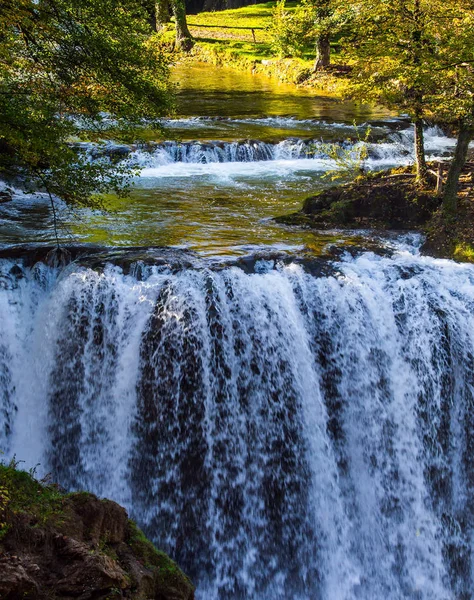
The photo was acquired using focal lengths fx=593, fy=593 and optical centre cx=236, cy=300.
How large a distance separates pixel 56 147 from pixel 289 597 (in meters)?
6.50

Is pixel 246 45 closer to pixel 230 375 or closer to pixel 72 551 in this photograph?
pixel 230 375

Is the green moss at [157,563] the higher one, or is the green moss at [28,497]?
the green moss at [28,497]

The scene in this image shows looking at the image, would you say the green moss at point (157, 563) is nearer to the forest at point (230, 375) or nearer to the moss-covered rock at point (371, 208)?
the forest at point (230, 375)

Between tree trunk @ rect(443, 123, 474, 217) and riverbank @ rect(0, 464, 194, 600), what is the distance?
28.2 ft

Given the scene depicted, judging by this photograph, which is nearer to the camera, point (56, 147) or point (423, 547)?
point (56, 147)

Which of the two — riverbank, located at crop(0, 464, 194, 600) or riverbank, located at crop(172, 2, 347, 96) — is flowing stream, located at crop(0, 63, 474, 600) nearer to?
riverbank, located at crop(0, 464, 194, 600)

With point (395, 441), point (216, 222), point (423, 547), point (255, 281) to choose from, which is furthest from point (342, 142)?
point (423, 547)

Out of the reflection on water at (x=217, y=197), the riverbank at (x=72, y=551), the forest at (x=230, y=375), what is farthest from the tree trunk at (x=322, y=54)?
the riverbank at (x=72, y=551)

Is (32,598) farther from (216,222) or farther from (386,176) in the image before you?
(386,176)

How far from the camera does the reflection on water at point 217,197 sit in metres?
10.5

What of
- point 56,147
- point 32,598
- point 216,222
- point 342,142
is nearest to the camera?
point 32,598

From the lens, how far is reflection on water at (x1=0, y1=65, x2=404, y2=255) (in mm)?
10508

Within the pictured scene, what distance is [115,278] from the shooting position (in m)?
8.78

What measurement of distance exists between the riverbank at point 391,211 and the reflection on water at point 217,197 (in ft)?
2.38
